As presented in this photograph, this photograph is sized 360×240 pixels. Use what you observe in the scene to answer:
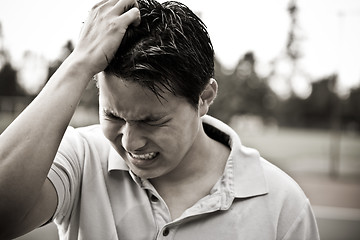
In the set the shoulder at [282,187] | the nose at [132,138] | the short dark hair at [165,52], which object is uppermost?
the short dark hair at [165,52]

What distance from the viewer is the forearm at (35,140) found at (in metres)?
1.16

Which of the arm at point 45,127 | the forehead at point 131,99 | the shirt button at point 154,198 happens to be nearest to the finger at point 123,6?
the arm at point 45,127

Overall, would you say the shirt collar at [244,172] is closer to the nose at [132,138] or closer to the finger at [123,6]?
the nose at [132,138]

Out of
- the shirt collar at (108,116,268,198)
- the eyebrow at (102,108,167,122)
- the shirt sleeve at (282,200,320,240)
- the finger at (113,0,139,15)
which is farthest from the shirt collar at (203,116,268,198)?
the finger at (113,0,139,15)

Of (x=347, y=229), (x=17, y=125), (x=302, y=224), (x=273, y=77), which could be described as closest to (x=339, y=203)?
(x=347, y=229)

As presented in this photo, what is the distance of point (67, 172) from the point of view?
Answer: 137 cm

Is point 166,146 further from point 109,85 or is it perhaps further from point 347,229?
point 347,229

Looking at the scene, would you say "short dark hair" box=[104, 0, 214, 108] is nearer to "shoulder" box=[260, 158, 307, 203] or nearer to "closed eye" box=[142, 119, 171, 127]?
"closed eye" box=[142, 119, 171, 127]

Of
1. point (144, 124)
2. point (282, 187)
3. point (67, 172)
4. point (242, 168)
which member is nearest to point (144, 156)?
point (144, 124)

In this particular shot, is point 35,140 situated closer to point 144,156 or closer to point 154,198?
point 144,156

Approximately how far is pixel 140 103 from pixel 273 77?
6263mm

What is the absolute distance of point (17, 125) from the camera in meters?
1.20

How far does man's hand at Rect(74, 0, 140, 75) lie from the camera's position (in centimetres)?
129

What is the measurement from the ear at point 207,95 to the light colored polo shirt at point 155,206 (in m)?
0.25
